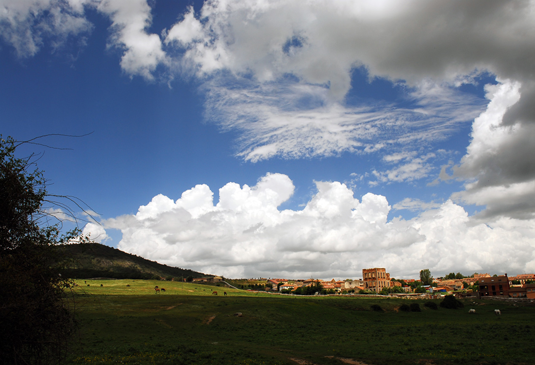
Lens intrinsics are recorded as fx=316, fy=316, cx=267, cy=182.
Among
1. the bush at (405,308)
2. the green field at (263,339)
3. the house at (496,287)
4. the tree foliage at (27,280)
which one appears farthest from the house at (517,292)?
the tree foliage at (27,280)

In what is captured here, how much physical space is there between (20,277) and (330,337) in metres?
41.2

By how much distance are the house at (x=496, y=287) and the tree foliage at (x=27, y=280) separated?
588ft

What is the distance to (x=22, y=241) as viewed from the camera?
12.6 metres

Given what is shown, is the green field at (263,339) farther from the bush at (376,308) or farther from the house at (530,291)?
the house at (530,291)

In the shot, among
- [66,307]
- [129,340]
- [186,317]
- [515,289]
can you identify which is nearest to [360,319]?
[186,317]

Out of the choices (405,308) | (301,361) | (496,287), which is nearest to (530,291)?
(496,287)

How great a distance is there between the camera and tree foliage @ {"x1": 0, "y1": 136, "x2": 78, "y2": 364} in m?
10.8

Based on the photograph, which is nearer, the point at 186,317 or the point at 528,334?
the point at 528,334

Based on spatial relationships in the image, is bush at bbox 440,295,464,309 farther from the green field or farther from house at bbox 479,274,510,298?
house at bbox 479,274,510,298

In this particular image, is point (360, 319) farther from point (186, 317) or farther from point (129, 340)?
point (129, 340)

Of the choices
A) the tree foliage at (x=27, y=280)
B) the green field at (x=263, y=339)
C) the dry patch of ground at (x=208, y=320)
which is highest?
the tree foliage at (x=27, y=280)

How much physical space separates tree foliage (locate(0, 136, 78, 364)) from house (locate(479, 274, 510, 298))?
17935 cm

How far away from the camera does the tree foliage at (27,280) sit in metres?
10.8

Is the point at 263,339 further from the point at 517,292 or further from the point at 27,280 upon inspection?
the point at 517,292
